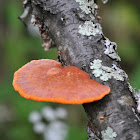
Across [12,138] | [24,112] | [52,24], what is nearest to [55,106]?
[24,112]

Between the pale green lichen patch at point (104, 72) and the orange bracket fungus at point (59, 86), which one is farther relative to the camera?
the pale green lichen patch at point (104, 72)

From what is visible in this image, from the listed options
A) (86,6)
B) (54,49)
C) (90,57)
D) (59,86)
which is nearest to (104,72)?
(90,57)

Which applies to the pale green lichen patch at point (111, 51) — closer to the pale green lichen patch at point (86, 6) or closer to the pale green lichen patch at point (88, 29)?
the pale green lichen patch at point (88, 29)

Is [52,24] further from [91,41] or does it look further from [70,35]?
[91,41]

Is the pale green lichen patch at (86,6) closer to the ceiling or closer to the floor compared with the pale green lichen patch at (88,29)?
closer to the ceiling

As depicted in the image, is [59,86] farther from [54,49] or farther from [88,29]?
[54,49]

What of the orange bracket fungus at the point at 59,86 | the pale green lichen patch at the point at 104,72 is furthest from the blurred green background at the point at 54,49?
the pale green lichen patch at the point at 104,72
